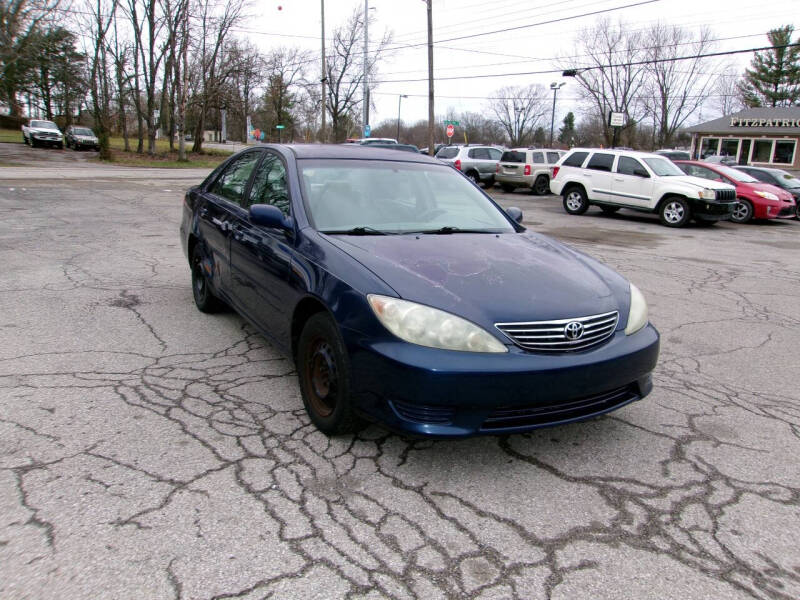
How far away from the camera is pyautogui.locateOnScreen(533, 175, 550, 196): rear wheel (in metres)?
22.7

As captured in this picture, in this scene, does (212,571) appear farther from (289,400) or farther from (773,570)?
(773,570)

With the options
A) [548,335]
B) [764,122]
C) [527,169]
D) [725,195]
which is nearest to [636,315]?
[548,335]

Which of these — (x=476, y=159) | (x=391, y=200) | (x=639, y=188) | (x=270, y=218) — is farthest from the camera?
(x=476, y=159)

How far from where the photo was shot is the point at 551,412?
2867mm

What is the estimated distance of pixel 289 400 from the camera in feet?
12.3

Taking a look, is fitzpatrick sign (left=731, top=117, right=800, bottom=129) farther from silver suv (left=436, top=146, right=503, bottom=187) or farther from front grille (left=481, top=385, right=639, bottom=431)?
front grille (left=481, top=385, right=639, bottom=431)

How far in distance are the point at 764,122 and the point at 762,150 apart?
6.49 feet

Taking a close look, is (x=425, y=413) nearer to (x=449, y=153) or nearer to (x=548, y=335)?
(x=548, y=335)

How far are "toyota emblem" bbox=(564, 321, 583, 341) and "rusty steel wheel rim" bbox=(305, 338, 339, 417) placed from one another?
3.74 feet

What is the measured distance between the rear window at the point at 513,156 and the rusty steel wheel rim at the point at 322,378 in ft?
67.8

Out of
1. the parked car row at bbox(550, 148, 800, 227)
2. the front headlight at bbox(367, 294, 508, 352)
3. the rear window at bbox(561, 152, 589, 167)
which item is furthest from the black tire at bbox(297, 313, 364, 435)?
the rear window at bbox(561, 152, 589, 167)

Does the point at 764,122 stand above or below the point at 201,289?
A: above

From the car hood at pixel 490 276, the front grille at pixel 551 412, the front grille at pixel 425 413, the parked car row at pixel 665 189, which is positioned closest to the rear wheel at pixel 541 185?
the parked car row at pixel 665 189

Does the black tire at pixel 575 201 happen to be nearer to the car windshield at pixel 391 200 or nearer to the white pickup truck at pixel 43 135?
the car windshield at pixel 391 200
